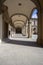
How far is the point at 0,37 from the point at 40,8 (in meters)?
4.39

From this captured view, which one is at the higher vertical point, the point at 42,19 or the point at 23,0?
the point at 23,0

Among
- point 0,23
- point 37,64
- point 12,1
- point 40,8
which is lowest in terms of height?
point 37,64

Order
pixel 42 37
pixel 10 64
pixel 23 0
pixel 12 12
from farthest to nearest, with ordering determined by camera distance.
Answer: pixel 12 12 < pixel 23 0 < pixel 42 37 < pixel 10 64

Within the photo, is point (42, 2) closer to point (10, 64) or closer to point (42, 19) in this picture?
point (42, 19)

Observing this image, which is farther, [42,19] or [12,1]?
[12,1]

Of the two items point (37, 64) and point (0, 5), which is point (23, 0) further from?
point (37, 64)

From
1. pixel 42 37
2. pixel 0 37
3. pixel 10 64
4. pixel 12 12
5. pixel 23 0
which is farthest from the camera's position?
pixel 12 12

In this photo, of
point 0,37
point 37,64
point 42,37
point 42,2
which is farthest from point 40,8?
point 37,64

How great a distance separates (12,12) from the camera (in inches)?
878

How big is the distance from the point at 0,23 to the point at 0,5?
5.82ft

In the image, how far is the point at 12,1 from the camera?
54.9 feet

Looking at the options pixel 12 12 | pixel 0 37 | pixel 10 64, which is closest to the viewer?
pixel 10 64

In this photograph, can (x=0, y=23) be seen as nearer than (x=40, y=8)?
No

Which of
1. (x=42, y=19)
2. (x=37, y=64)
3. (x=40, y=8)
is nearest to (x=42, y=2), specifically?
(x=40, y=8)
